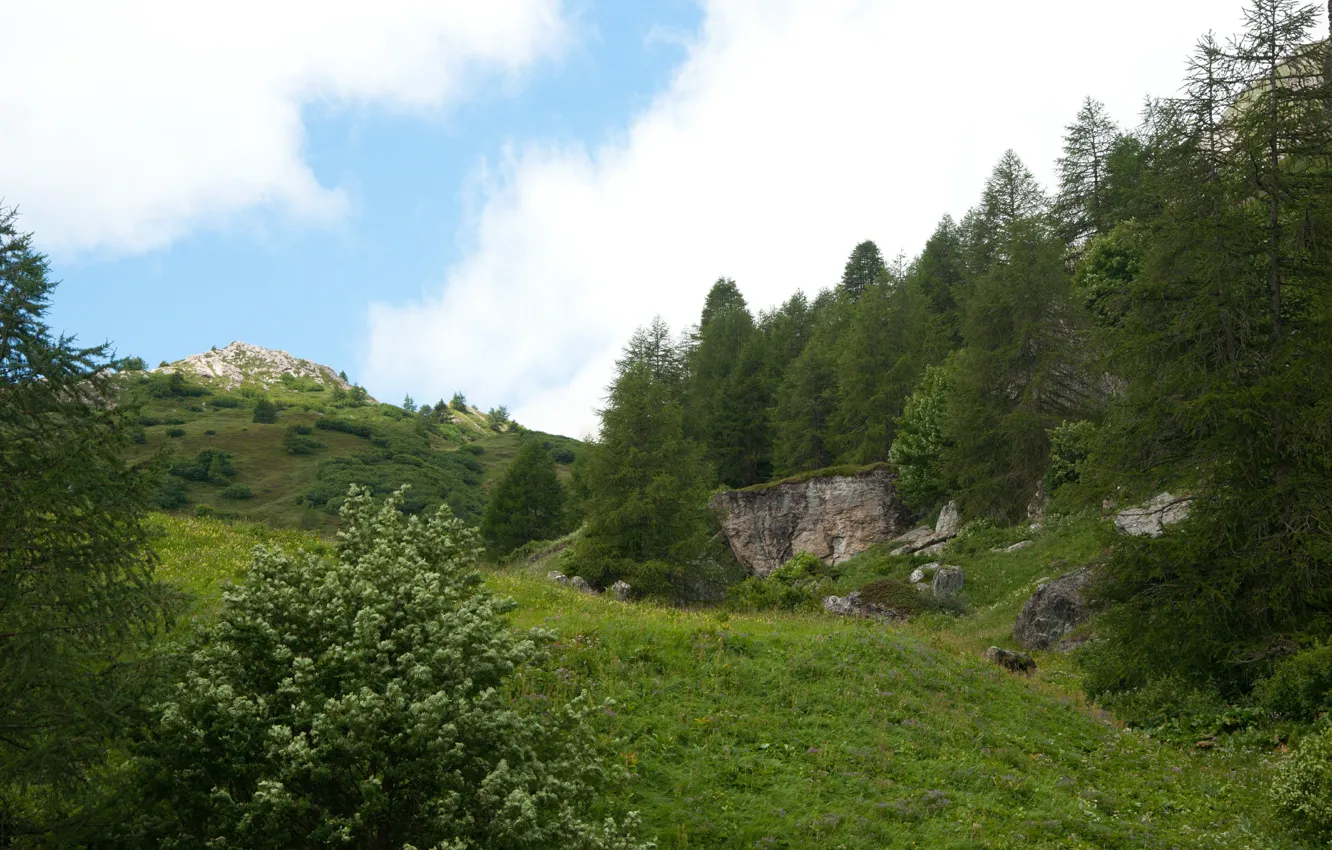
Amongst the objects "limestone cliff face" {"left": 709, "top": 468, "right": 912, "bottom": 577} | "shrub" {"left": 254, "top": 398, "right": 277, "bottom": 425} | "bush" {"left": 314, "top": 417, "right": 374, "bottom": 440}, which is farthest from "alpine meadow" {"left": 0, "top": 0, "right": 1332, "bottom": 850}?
"shrub" {"left": 254, "top": 398, "right": 277, "bottom": 425}

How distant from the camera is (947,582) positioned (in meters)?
34.6

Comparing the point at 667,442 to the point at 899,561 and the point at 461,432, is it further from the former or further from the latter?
the point at 461,432

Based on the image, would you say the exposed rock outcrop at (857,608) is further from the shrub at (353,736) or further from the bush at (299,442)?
the bush at (299,442)

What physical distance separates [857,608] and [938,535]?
11.4m

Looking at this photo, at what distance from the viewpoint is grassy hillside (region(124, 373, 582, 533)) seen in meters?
103

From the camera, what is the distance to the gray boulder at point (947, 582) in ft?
112

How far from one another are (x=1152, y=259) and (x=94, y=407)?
69.5ft

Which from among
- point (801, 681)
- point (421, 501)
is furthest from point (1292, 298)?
point (421, 501)

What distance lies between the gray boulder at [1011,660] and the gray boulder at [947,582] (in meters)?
12.2

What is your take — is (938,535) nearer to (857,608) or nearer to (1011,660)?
(857,608)

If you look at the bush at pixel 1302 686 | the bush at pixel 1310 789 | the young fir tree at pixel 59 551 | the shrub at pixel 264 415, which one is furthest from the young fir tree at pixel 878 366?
the shrub at pixel 264 415

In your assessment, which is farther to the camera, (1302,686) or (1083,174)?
(1083,174)

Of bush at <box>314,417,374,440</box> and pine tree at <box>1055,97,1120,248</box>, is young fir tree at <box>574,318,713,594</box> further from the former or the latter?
bush at <box>314,417,374,440</box>

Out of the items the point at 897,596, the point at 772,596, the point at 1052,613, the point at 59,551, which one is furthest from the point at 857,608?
the point at 59,551
